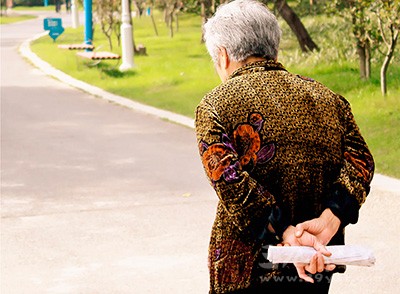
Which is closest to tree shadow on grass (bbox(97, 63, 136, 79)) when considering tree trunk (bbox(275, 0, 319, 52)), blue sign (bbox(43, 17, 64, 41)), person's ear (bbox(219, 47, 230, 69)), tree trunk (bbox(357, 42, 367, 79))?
tree trunk (bbox(275, 0, 319, 52))

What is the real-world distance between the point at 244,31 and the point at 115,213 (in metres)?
5.50

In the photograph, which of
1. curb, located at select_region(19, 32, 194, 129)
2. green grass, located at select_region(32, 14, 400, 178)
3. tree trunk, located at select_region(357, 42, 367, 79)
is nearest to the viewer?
green grass, located at select_region(32, 14, 400, 178)

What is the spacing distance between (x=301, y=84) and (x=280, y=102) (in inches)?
5.4

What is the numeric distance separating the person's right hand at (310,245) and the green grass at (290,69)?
670 cm

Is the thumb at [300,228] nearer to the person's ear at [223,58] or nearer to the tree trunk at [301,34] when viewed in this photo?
the person's ear at [223,58]

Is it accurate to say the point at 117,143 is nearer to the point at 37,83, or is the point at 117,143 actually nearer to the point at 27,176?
the point at 27,176

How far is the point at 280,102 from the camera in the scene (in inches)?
141

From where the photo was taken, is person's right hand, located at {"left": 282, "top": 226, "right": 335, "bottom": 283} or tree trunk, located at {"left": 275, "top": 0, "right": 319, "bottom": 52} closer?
person's right hand, located at {"left": 282, "top": 226, "right": 335, "bottom": 283}

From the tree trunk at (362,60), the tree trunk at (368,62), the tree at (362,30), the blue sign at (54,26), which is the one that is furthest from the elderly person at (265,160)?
the blue sign at (54,26)

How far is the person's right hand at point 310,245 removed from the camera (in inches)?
133

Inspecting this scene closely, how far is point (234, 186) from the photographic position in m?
3.48

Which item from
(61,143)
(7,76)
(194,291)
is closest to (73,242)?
(194,291)

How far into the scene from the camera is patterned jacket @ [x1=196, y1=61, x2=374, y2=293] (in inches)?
138

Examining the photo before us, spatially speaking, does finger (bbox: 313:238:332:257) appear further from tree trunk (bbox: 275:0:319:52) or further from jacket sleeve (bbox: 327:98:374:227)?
tree trunk (bbox: 275:0:319:52)
